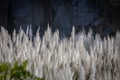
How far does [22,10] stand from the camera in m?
7.39

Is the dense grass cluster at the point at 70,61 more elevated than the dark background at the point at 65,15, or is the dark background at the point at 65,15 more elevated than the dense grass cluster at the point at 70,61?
the dark background at the point at 65,15

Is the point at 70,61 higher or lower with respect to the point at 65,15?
lower

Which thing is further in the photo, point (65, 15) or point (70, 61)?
point (65, 15)

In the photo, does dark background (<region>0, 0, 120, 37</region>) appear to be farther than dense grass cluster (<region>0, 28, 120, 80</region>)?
Yes

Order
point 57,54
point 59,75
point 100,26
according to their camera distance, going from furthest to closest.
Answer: point 100,26 → point 57,54 → point 59,75

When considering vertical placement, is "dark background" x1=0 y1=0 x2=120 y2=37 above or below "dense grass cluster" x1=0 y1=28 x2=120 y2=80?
above

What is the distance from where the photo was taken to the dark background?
715 cm

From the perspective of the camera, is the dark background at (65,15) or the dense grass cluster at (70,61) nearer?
the dense grass cluster at (70,61)

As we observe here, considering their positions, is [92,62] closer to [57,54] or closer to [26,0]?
[57,54]

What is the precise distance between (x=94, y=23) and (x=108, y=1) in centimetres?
59

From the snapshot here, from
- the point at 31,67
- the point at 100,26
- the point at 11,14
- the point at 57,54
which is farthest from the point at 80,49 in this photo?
the point at 11,14

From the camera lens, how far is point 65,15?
24.1ft

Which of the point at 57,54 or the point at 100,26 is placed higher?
the point at 100,26

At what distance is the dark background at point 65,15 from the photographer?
7.15m
